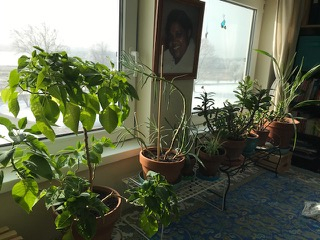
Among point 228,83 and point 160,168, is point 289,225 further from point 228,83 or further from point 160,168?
point 228,83

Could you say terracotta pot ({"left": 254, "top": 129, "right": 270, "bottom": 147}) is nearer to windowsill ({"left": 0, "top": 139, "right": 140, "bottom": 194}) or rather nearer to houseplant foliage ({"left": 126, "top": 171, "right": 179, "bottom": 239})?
windowsill ({"left": 0, "top": 139, "right": 140, "bottom": 194})

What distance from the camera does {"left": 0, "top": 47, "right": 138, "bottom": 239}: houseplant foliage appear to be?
0.67 meters

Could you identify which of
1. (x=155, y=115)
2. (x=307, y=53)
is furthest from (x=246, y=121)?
(x=307, y=53)

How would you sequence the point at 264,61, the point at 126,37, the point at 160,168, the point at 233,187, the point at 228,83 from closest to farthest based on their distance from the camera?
1. the point at 160,168
2. the point at 126,37
3. the point at 233,187
4. the point at 228,83
5. the point at 264,61

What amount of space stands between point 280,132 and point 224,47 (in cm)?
88

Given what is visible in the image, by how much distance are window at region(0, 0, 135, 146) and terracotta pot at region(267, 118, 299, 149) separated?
1.39 m

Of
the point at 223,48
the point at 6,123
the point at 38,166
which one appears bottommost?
the point at 38,166

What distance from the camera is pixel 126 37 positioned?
1.50 meters

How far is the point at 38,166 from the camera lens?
2.30 ft

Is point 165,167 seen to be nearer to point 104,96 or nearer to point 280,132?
point 104,96

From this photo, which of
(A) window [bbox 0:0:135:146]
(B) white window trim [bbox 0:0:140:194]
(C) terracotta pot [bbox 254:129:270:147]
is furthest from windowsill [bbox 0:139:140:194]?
(C) terracotta pot [bbox 254:129:270:147]

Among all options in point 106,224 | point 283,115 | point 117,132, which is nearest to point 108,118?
point 106,224

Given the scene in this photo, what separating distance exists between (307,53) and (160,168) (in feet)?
6.93

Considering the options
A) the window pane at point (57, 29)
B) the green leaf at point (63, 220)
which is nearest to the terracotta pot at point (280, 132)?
the window pane at point (57, 29)
